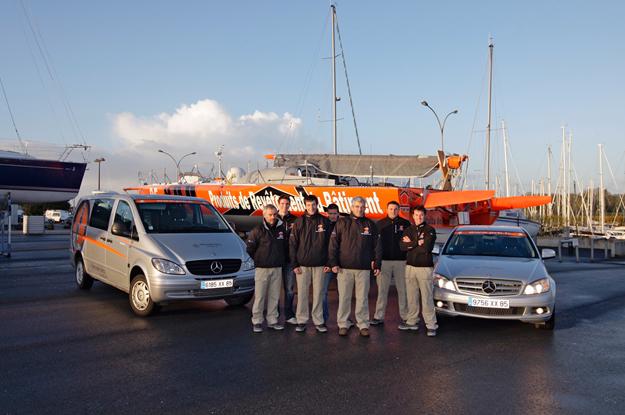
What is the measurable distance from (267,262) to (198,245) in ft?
5.27

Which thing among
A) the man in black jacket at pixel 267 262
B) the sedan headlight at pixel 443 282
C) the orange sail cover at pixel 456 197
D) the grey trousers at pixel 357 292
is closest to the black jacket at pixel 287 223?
the man in black jacket at pixel 267 262

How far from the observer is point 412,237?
7742 mm

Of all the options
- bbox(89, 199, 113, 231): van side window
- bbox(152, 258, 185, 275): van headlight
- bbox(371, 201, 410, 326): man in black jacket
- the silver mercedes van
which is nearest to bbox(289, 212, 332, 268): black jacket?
bbox(371, 201, 410, 326): man in black jacket

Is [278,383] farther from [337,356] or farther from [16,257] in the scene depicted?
[16,257]

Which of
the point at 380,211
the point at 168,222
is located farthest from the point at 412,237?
the point at 380,211

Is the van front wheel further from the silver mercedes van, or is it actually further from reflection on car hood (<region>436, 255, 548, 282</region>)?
reflection on car hood (<region>436, 255, 548, 282</region>)

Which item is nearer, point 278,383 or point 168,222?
point 278,383

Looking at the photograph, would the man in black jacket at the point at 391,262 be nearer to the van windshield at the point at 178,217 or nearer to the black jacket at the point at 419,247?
the black jacket at the point at 419,247

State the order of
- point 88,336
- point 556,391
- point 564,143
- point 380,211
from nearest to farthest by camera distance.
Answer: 1. point 556,391
2. point 88,336
3. point 380,211
4. point 564,143

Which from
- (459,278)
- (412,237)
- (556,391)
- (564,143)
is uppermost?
(564,143)

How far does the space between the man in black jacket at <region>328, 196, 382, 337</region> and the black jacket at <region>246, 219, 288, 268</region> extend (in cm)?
71

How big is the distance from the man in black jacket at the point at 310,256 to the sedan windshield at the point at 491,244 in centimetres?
256

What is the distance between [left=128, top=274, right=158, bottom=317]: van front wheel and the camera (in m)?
8.43

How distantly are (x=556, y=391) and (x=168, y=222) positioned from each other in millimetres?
6417
